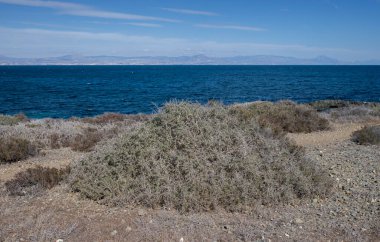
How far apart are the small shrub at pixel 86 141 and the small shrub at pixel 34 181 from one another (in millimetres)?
3307

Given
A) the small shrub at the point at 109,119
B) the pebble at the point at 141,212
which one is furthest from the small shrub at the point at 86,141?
the pebble at the point at 141,212

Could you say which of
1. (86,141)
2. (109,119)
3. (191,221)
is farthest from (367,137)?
(109,119)

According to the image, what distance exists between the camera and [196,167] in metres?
6.99

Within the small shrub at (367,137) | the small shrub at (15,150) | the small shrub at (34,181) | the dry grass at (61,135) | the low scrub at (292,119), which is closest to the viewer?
the small shrub at (34,181)

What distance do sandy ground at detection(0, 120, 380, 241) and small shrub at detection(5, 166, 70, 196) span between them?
0.19 metres

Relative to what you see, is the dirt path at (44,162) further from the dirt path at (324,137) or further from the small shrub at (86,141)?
the dirt path at (324,137)

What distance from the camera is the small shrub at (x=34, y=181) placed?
7469mm

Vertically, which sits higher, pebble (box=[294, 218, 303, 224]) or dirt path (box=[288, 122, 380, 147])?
pebble (box=[294, 218, 303, 224])

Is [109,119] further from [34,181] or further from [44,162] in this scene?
[34,181]

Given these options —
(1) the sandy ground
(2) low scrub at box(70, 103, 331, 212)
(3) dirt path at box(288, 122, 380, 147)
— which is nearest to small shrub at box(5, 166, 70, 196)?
(1) the sandy ground

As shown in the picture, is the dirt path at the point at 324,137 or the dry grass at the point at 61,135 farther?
the dirt path at the point at 324,137

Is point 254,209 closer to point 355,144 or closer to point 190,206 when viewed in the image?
point 190,206

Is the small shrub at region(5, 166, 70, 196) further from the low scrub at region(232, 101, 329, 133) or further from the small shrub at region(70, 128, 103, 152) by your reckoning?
the low scrub at region(232, 101, 329, 133)

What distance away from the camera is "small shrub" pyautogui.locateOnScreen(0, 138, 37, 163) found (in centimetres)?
992
